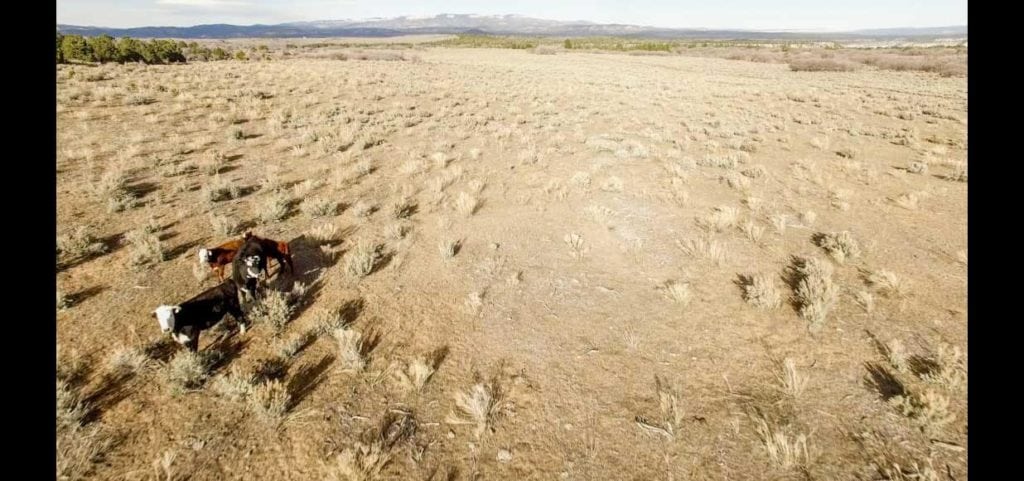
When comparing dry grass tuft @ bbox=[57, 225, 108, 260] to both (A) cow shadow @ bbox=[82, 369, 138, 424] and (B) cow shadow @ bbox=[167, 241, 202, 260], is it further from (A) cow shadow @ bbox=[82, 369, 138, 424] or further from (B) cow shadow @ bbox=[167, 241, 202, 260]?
(A) cow shadow @ bbox=[82, 369, 138, 424]

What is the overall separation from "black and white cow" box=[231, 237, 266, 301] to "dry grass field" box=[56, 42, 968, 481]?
1.48 ft

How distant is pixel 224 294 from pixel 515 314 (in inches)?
138

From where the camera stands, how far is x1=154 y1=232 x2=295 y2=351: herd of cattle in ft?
14.4

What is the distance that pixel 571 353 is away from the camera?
16.6ft

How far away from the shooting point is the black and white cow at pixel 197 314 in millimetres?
4281

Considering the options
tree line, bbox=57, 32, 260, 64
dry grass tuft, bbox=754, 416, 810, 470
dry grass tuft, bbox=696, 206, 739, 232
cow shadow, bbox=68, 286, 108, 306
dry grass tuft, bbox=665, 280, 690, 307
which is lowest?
dry grass tuft, bbox=754, 416, 810, 470

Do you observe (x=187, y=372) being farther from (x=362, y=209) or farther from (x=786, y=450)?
(x=786, y=450)

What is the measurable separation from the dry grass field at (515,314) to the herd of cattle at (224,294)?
0.33 m

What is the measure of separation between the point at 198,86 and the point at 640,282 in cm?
2662

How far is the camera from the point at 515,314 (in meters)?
5.84

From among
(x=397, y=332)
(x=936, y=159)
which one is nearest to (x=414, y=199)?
(x=397, y=332)

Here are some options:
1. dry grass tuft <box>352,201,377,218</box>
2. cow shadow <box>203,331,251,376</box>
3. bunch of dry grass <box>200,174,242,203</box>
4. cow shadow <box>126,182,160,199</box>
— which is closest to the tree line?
cow shadow <box>126,182,160,199</box>

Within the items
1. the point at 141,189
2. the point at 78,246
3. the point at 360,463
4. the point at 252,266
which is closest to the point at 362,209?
the point at 252,266
